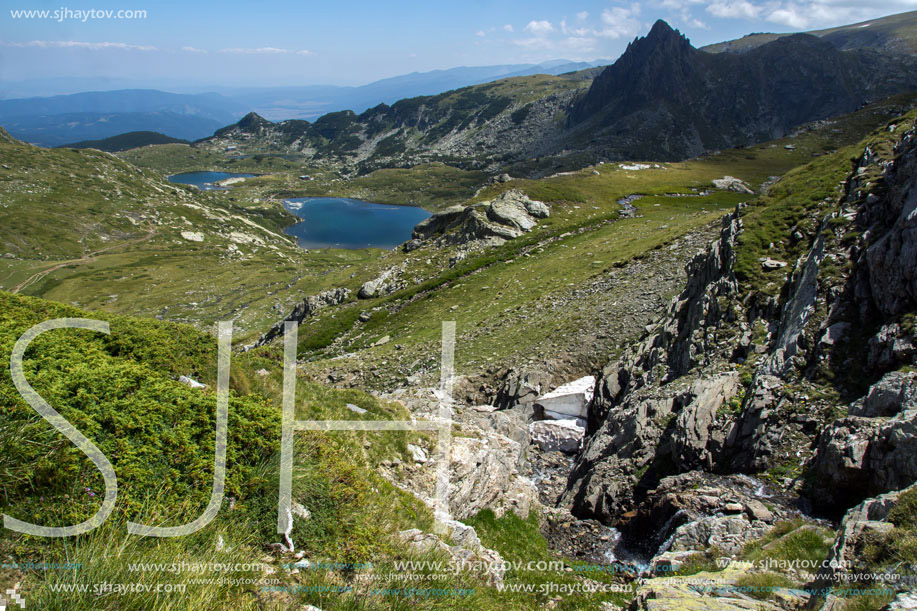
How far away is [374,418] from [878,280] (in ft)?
54.4

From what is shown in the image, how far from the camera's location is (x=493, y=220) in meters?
65.4

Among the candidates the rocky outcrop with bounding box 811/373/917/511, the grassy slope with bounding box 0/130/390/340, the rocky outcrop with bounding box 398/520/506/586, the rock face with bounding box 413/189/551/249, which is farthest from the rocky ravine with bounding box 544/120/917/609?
the grassy slope with bounding box 0/130/390/340

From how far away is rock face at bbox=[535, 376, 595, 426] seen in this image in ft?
74.6

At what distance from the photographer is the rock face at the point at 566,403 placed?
2275 cm

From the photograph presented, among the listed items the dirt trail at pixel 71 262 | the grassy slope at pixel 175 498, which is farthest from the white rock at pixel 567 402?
the dirt trail at pixel 71 262

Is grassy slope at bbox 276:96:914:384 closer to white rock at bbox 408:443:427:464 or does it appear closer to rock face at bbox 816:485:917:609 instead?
rock face at bbox 816:485:917:609

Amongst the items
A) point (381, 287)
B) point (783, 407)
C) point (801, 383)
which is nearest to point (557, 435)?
point (783, 407)

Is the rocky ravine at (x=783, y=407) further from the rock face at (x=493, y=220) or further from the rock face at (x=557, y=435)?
the rock face at (x=493, y=220)

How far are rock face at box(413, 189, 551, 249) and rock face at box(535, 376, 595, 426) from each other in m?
39.2

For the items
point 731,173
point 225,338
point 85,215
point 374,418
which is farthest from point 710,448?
point 85,215

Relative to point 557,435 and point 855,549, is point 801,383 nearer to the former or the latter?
point 855,549

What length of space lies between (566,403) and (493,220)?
152 feet

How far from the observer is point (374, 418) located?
1522 centimetres

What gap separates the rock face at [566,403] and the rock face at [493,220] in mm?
39186
